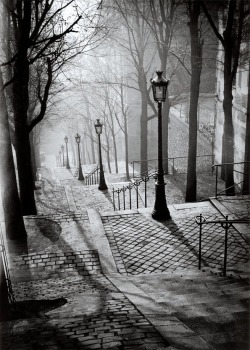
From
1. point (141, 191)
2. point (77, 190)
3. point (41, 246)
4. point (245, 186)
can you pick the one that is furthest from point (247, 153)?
point (41, 246)

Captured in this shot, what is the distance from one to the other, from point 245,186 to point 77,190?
7.08 metres

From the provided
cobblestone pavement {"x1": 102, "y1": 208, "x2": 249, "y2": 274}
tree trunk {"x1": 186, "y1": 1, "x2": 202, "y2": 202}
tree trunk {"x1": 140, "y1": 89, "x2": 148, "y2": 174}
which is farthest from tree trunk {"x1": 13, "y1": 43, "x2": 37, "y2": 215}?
tree trunk {"x1": 140, "y1": 89, "x2": 148, "y2": 174}

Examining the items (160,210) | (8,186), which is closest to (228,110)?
(160,210)

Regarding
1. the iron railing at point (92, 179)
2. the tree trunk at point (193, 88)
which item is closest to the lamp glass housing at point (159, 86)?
the tree trunk at point (193, 88)

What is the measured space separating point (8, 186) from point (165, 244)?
3.86m

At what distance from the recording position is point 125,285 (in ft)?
22.1

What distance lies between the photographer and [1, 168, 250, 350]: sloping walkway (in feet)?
15.0

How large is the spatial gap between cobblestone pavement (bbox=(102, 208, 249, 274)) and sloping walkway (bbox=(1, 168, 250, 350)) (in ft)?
0.07

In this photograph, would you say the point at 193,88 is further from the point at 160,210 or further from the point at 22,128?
the point at 22,128

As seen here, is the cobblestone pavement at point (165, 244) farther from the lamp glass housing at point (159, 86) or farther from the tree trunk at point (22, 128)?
the lamp glass housing at point (159, 86)

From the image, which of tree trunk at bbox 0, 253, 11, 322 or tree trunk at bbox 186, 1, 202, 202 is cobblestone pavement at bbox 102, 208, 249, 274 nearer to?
tree trunk at bbox 0, 253, 11, 322

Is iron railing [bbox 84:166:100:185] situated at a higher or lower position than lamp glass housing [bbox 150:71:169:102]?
lower

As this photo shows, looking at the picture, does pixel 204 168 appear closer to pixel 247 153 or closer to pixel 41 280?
pixel 247 153

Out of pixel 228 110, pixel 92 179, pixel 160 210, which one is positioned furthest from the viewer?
pixel 92 179
